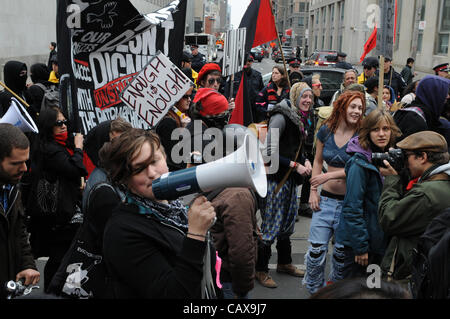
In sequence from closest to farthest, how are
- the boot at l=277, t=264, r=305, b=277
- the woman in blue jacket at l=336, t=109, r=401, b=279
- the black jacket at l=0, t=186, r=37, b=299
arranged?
the black jacket at l=0, t=186, r=37, b=299 < the woman in blue jacket at l=336, t=109, r=401, b=279 < the boot at l=277, t=264, r=305, b=277

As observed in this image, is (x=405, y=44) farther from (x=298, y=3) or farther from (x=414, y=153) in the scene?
(x=298, y=3)

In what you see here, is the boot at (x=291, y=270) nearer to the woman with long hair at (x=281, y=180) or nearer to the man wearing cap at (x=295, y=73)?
the woman with long hair at (x=281, y=180)

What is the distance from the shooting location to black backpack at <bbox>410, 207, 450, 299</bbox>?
195 cm

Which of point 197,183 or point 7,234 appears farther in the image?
point 7,234

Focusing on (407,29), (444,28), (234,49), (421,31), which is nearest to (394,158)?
(234,49)

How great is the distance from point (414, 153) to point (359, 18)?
1762 inches

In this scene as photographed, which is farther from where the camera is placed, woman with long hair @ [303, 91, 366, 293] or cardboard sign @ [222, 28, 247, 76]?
cardboard sign @ [222, 28, 247, 76]

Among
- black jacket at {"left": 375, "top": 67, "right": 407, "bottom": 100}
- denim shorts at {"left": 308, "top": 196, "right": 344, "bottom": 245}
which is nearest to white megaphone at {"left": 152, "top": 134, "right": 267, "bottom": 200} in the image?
denim shorts at {"left": 308, "top": 196, "right": 344, "bottom": 245}

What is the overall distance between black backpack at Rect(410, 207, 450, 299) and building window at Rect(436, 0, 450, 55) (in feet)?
90.0

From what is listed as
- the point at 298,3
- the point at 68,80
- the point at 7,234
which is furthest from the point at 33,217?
the point at 298,3

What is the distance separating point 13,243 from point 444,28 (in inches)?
1130

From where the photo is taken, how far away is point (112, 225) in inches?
72.2

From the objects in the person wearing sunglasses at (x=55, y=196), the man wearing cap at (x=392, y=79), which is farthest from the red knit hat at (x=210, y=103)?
the man wearing cap at (x=392, y=79)

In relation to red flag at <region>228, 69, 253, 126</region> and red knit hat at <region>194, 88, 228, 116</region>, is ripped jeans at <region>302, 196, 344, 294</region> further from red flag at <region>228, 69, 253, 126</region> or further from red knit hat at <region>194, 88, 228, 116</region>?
red flag at <region>228, 69, 253, 126</region>
